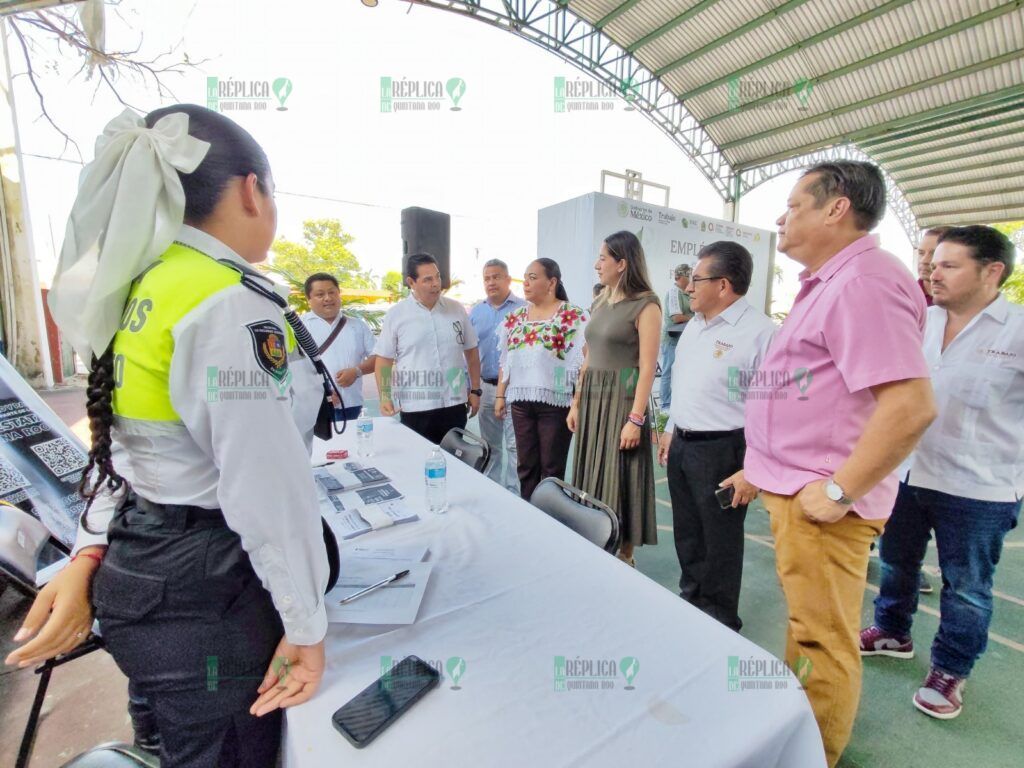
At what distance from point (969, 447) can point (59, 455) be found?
3992 millimetres

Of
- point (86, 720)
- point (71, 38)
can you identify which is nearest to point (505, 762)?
point (86, 720)

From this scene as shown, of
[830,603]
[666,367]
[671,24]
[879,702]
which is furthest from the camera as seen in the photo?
[671,24]

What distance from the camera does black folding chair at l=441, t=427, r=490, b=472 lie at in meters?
2.14

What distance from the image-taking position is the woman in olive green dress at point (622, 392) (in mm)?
2102

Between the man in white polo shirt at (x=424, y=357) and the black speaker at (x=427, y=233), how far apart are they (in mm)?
1658

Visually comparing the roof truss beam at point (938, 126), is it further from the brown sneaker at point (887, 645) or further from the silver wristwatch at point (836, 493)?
the silver wristwatch at point (836, 493)

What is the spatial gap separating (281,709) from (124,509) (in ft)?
1.37

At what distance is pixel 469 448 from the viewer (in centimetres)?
224

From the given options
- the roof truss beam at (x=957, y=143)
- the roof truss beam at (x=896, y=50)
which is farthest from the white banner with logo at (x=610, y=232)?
the roof truss beam at (x=957, y=143)

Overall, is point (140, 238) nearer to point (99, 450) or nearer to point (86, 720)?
point (99, 450)

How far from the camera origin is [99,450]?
712mm

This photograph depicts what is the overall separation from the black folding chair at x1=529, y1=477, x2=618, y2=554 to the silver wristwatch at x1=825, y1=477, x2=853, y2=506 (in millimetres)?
547

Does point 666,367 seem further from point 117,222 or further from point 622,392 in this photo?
point 117,222

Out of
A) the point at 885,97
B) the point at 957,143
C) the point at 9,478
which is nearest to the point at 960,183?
the point at 957,143
